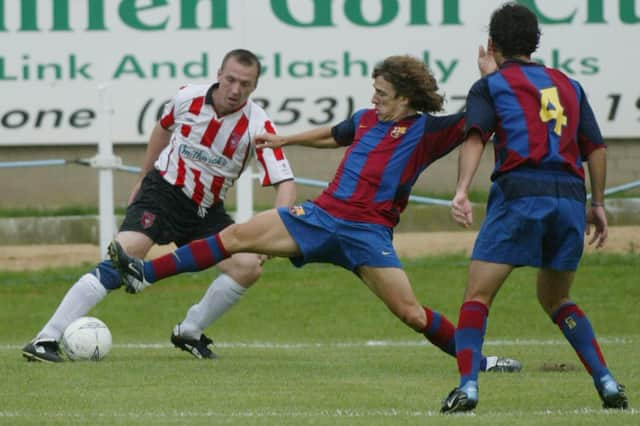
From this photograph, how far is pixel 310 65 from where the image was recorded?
18.4 metres

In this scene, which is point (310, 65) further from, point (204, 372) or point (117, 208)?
point (204, 372)

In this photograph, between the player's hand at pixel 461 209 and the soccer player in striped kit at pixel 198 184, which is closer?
the player's hand at pixel 461 209

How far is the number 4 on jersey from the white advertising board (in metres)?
11.0

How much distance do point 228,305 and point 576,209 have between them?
3.34 metres

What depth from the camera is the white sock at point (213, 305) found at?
33.0ft

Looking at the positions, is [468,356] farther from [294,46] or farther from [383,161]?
[294,46]

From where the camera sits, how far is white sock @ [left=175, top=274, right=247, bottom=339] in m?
10.1

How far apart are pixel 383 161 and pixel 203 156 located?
1688 mm

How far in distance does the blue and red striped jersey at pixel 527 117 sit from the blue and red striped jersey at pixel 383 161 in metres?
1.27

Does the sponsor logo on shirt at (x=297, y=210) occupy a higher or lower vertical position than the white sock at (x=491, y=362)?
higher

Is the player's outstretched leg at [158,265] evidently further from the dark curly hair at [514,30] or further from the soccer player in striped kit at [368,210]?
the dark curly hair at [514,30]

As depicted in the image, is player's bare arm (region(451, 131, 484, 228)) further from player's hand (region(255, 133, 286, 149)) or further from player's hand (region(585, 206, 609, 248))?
player's hand (region(255, 133, 286, 149))

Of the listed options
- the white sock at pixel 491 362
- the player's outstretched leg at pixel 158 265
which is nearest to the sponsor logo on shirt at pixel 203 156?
the player's outstretched leg at pixel 158 265

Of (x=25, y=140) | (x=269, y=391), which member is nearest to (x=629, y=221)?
(x=25, y=140)
